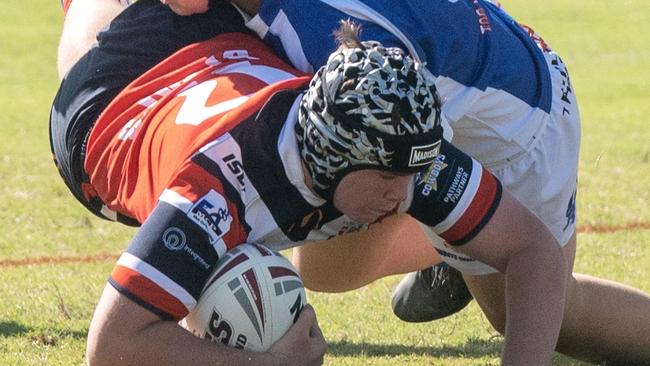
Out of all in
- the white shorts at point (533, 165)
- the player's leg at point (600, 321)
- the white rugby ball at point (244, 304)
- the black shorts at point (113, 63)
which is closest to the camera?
the white rugby ball at point (244, 304)

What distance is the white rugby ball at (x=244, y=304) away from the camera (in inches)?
154

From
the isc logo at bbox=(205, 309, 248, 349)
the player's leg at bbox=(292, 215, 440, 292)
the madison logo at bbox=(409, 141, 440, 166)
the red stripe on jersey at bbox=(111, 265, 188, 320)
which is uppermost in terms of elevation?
the madison logo at bbox=(409, 141, 440, 166)

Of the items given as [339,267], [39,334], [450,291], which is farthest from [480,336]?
[39,334]

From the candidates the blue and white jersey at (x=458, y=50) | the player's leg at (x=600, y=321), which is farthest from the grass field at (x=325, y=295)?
the blue and white jersey at (x=458, y=50)

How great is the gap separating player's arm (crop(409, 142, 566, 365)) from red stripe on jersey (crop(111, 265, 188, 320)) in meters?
0.87

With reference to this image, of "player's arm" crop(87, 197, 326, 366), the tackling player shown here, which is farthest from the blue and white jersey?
"player's arm" crop(87, 197, 326, 366)

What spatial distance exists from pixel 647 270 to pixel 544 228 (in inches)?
115

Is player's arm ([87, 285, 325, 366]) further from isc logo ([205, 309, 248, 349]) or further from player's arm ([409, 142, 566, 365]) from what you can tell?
player's arm ([409, 142, 566, 365])

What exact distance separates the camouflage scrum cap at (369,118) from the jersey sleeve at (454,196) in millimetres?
201

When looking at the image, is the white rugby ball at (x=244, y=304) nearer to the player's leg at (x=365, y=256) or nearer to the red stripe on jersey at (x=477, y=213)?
the red stripe on jersey at (x=477, y=213)

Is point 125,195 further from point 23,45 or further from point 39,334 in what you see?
point 23,45

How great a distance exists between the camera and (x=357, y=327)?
19.5ft

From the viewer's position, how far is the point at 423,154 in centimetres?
383

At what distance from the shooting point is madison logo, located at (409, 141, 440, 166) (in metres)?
3.80
